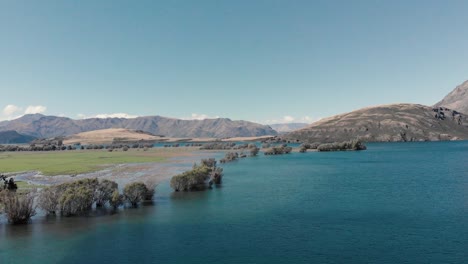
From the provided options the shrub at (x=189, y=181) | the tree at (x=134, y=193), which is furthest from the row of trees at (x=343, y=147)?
the tree at (x=134, y=193)

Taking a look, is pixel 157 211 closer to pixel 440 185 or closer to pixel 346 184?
pixel 346 184

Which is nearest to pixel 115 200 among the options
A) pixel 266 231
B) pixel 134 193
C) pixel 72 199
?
pixel 134 193

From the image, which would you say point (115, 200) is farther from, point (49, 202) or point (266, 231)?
point (266, 231)

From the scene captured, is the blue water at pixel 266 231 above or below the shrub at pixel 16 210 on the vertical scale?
below

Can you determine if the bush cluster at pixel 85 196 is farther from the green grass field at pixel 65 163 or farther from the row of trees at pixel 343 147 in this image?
the row of trees at pixel 343 147

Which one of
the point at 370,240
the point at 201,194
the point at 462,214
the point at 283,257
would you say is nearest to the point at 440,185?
the point at 462,214
